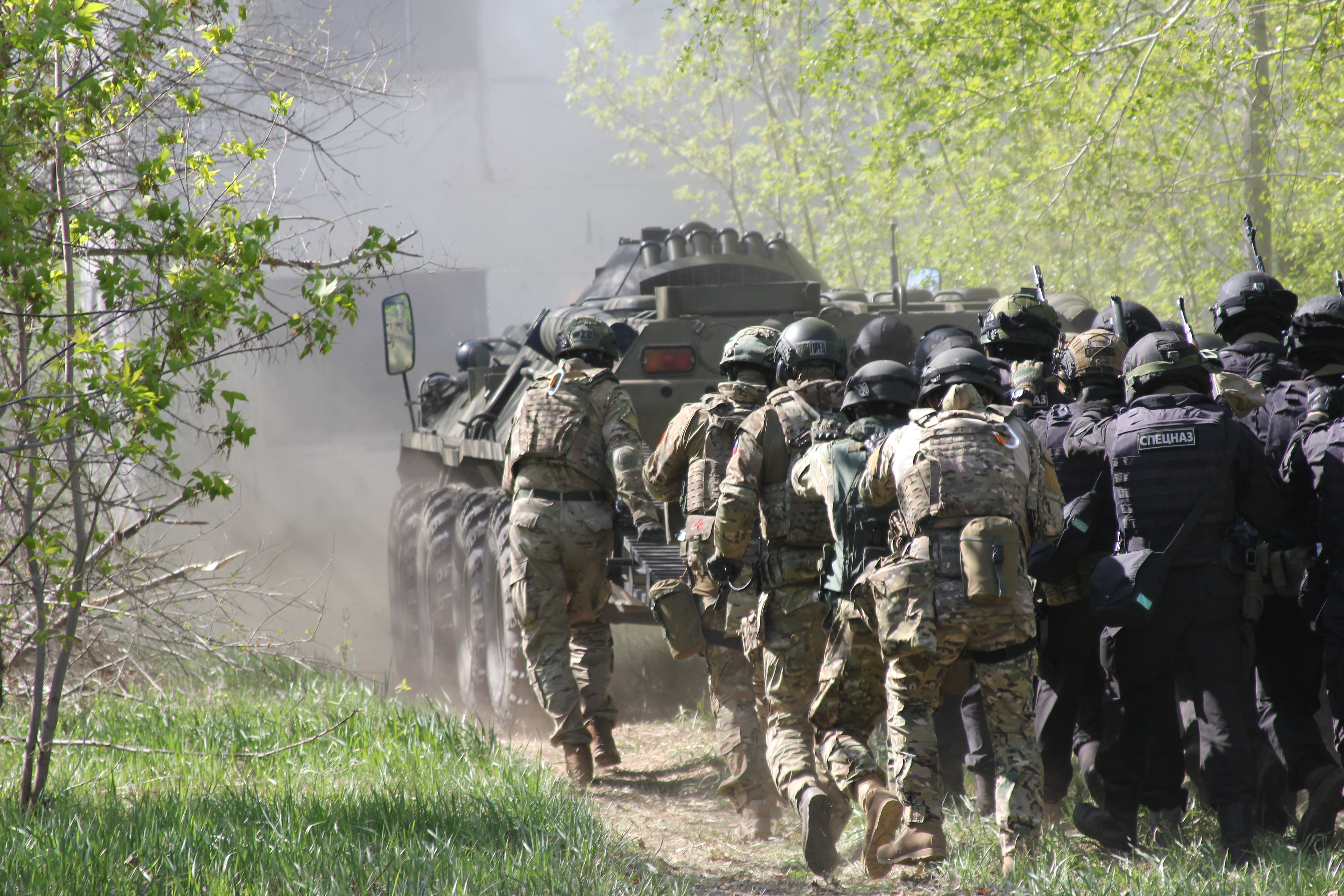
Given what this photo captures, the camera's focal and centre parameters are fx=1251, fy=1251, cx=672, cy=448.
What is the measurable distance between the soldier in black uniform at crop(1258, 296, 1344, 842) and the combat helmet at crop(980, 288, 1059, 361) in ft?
2.94

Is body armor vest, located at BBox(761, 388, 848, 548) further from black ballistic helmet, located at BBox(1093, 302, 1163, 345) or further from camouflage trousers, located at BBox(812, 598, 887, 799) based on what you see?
black ballistic helmet, located at BBox(1093, 302, 1163, 345)

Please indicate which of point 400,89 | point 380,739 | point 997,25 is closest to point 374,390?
point 400,89

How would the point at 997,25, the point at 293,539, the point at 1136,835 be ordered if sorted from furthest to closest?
the point at 293,539
the point at 997,25
the point at 1136,835

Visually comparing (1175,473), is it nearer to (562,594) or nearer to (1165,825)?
(1165,825)

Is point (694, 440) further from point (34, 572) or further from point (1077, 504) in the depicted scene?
point (34, 572)

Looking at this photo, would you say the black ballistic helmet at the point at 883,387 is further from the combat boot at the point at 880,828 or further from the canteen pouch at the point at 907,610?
the combat boot at the point at 880,828

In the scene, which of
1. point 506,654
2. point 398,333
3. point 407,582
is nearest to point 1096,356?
point 506,654

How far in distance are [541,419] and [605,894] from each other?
262cm

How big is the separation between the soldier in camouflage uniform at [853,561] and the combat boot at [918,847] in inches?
11.1

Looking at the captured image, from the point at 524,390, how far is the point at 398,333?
4.03 feet

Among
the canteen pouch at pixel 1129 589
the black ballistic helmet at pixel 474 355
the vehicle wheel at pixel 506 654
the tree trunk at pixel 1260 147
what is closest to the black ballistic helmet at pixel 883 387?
the canteen pouch at pixel 1129 589

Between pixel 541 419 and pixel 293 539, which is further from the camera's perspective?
pixel 293 539

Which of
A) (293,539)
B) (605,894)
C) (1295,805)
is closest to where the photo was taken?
(605,894)

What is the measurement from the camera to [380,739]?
590cm
